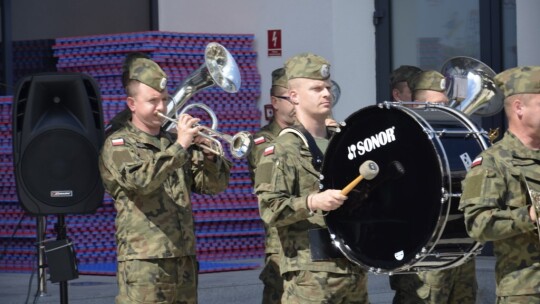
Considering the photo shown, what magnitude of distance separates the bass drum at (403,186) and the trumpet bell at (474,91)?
202 centimetres

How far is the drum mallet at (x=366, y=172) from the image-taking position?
5.68m

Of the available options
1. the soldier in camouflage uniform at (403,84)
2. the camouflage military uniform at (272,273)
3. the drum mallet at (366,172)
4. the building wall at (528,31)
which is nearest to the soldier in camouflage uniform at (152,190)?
the camouflage military uniform at (272,273)

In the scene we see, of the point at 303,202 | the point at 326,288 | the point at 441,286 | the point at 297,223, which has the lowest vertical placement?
the point at 441,286

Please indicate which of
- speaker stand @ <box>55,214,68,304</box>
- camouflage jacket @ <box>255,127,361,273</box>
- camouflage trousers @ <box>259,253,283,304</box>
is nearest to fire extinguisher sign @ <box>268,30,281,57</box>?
camouflage trousers @ <box>259,253,283,304</box>

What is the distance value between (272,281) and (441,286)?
3.30 ft

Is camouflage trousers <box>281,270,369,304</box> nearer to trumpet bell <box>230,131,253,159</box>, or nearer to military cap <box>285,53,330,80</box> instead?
trumpet bell <box>230,131,253,159</box>

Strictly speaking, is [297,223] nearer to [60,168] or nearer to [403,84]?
[60,168]

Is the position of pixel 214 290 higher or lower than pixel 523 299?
lower

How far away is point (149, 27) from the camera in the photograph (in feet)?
40.8

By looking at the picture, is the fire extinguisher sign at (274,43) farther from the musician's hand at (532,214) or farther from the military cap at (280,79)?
the musician's hand at (532,214)

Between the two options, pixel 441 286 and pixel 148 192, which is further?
pixel 441 286

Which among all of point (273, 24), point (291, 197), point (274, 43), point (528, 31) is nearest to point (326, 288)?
point (291, 197)

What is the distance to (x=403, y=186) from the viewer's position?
576cm

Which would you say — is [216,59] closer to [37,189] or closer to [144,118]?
[144,118]
